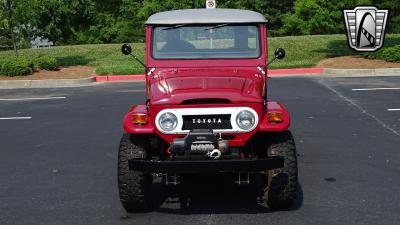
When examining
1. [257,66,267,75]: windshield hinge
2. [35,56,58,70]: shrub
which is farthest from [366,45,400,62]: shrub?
[257,66,267,75]: windshield hinge

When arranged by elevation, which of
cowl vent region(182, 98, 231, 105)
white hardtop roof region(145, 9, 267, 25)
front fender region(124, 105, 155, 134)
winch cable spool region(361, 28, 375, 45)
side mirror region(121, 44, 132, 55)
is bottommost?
winch cable spool region(361, 28, 375, 45)

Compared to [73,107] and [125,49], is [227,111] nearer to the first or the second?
[125,49]

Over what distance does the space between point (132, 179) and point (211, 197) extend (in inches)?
43.9

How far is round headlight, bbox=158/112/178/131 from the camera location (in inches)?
210

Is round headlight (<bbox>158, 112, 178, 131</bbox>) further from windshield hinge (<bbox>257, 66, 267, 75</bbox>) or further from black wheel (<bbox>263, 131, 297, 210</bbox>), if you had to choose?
windshield hinge (<bbox>257, 66, 267, 75</bbox>)

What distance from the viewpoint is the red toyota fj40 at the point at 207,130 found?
5.06 m

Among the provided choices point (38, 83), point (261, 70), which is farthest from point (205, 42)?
point (38, 83)

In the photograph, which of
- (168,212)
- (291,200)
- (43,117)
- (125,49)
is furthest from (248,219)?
(43,117)

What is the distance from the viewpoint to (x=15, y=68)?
1925 centimetres

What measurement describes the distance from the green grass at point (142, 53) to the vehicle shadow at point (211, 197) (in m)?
13.6

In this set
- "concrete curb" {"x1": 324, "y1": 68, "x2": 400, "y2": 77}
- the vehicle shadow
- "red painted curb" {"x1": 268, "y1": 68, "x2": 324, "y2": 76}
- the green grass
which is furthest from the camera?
the green grass

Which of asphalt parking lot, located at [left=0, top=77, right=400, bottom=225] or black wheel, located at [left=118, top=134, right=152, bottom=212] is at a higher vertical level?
black wheel, located at [left=118, top=134, right=152, bottom=212]

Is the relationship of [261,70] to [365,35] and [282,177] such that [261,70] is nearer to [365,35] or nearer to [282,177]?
[282,177]

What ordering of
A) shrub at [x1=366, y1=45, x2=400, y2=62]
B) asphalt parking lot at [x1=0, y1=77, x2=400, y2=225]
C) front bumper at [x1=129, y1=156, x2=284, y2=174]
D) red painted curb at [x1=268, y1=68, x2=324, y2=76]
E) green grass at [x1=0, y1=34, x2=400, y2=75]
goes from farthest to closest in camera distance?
1. green grass at [x1=0, y1=34, x2=400, y2=75]
2. shrub at [x1=366, y1=45, x2=400, y2=62]
3. red painted curb at [x1=268, y1=68, x2=324, y2=76]
4. asphalt parking lot at [x1=0, y1=77, x2=400, y2=225]
5. front bumper at [x1=129, y1=156, x2=284, y2=174]
